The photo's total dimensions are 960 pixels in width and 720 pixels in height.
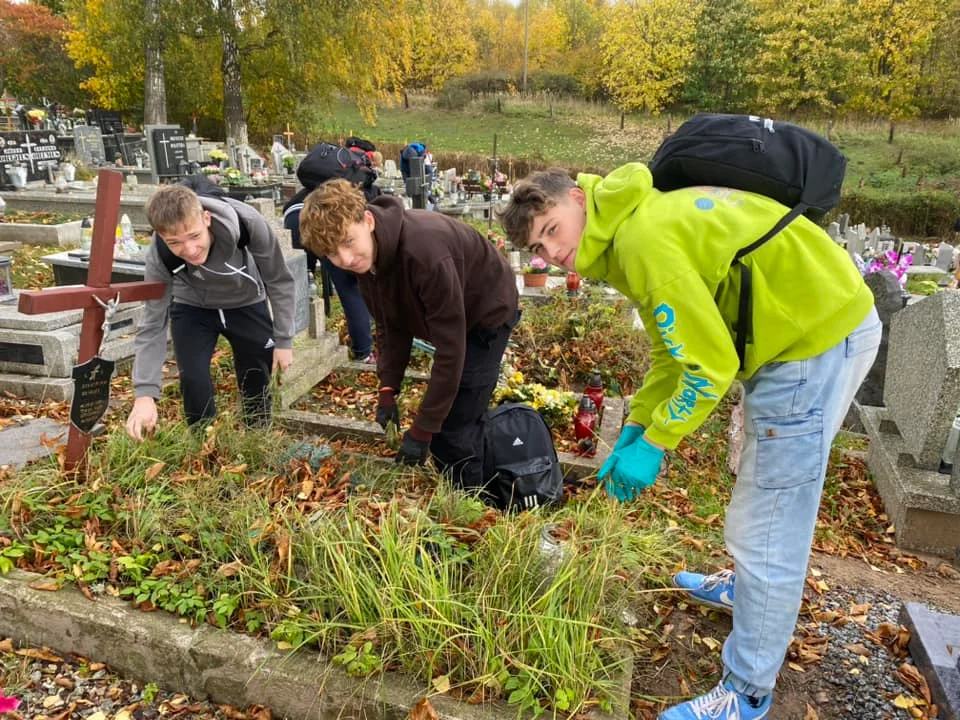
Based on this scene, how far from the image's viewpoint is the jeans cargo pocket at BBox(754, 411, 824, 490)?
189 cm

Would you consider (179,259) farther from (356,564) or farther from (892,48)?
(892,48)

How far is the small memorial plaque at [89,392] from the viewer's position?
259 centimetres

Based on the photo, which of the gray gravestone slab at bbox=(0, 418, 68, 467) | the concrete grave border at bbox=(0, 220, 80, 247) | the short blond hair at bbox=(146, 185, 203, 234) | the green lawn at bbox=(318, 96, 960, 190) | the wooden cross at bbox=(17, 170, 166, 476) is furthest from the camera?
the green lawn at bbox=(318, 96, 960, 190)

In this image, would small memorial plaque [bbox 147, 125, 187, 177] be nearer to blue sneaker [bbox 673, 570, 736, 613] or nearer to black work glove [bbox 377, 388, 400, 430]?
black work glove [bbox 377, 388, 400, 430]

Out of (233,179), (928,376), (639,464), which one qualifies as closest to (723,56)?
(233,179)

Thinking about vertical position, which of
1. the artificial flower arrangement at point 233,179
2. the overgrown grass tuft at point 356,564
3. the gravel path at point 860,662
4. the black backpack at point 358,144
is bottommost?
the gravel path at point 860,662

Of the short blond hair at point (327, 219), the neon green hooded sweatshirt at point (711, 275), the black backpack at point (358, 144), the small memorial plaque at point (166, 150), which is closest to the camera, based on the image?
the neon green hooded sweatshirt at point (711, 275)

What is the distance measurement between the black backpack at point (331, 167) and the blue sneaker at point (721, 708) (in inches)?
161

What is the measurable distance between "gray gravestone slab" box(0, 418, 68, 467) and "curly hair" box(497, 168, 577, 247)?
2485mm

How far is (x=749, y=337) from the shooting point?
6.08 ft

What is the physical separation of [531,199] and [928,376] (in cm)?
290

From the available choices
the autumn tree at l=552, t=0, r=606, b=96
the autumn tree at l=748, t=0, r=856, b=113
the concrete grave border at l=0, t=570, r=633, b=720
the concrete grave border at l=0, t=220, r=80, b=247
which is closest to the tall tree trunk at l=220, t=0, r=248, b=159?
the concrete grave border at l=0, t=220, r=80, b=247

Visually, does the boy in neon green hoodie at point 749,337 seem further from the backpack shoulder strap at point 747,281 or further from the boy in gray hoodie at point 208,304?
the boy in gray hoodie at point 208,304

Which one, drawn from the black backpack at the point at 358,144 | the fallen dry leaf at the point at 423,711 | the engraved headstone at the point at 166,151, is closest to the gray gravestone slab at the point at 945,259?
the black backpack at the point at 358,144
